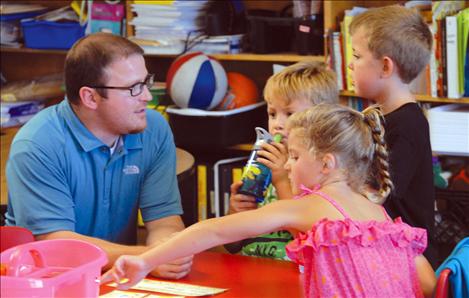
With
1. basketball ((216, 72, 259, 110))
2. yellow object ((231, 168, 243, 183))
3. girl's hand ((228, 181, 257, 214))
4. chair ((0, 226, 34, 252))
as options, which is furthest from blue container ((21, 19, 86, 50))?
chair ((0, 226, 34, 252))

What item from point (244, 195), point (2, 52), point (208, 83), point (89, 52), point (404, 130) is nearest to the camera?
point (244, 195)

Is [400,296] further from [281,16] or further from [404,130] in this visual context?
[281,16]

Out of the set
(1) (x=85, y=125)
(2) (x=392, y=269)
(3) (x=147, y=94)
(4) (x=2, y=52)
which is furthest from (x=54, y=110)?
(4) (x=2, y=52)

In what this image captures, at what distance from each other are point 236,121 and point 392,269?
2164mm

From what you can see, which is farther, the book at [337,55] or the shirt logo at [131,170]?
the book at [337,55]

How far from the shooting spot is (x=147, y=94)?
243cm

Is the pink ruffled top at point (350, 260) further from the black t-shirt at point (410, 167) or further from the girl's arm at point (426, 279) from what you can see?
the black t-shirt at point (410, 167)

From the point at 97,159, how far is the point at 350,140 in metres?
0.83

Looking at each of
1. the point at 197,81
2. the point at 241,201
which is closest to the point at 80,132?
the point at 241,201

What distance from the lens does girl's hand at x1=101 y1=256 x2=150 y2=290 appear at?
1.57 m

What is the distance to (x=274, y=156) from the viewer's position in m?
2.06

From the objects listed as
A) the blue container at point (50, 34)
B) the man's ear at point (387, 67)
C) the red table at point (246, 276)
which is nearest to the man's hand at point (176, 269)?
the red table at point (246, 276)

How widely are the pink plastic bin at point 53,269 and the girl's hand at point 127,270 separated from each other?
0.29ft

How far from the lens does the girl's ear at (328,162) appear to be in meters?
1.78
